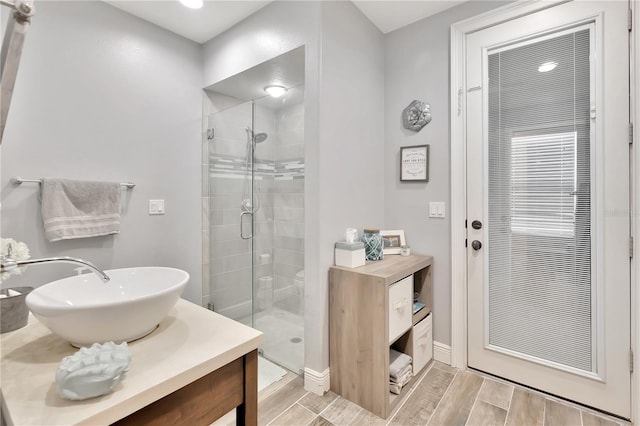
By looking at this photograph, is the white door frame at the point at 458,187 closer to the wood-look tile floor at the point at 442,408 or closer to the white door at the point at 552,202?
the white door at the point at 552,202

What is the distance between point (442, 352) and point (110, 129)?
9.17ft

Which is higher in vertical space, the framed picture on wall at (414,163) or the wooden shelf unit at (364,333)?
the framed picture on wall at (414,163)

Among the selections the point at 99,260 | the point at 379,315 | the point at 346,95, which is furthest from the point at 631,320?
the point at 99,260

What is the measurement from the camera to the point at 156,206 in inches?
91.0

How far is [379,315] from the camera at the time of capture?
166 cm

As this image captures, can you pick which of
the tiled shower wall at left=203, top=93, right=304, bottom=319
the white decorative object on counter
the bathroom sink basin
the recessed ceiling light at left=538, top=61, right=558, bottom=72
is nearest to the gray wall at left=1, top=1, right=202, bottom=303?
the tiled shower wall at left=203, top=93, right=304, bottom=319

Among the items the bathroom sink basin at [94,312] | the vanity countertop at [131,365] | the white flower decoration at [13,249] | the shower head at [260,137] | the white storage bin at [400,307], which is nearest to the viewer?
the vanity countertop at [131,365]

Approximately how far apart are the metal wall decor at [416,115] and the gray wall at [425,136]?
33mm

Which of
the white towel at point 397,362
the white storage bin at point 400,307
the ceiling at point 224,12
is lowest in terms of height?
the white towel at point 397,362

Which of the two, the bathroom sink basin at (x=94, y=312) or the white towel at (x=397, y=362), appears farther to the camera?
the white towel at (x=397, y=362)

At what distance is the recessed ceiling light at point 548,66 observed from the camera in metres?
1.81

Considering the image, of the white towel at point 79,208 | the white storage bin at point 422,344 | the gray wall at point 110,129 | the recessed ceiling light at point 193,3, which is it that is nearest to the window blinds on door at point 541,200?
the white storage bin at point 422,344

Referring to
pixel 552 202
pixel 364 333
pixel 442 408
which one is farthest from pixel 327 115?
pixel 442 408

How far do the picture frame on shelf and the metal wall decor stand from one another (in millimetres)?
796
